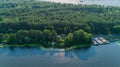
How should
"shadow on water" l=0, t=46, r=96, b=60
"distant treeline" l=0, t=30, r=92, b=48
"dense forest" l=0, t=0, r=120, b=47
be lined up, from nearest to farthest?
1. "shadow on water" l=0, t=46, r=96, b=60
2. "distant treeline" l=0, t=30, r=92, b=48
3. "dense forest" l=0, t=0, r=120, b=47

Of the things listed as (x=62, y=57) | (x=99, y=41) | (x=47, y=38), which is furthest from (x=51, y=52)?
(x=99, y=41)

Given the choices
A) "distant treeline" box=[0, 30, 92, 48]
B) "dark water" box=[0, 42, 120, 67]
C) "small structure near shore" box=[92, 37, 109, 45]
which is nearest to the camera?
"dark water" box=[0, 42, 120, 67]

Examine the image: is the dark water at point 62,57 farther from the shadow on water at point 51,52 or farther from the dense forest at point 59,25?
the dense forest at point 59,25

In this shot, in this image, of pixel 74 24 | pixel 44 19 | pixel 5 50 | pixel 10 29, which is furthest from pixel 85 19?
pixel 5 50

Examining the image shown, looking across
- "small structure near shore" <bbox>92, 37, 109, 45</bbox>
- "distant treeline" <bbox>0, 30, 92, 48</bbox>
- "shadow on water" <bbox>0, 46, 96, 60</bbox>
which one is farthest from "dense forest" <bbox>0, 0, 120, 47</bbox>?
"shadow on water" <bbox>0, 46, 96, 60</bbox>

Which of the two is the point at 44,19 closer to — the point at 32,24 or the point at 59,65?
the point at 32,24

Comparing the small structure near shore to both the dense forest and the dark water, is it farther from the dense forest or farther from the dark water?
the dense forest
